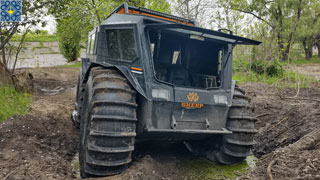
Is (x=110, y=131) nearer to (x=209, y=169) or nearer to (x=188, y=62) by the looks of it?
(x=209, y=169)

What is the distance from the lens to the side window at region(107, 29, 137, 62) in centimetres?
435

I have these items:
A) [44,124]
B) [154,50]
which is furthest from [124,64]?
[44,124]

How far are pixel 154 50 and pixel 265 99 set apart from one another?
559 cm

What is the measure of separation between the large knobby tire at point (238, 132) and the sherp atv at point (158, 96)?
0.6 inches

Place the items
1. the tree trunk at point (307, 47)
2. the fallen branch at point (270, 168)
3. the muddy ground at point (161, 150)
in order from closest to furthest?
the fallen branch at point (270, 168), the muddy ground at point (161, 150), the tree trunk at point (307, 47)

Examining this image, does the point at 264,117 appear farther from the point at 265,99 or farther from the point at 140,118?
the point at 140,118

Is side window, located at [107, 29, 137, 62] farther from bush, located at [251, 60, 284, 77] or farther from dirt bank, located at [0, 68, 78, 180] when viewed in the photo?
bush, located at [251, 60, 284, 77]

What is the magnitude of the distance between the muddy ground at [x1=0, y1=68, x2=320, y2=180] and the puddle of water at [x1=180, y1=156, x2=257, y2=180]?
0.02 meters

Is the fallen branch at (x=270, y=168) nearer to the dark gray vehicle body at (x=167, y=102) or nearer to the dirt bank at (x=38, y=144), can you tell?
the dark gray vehicle body at (x=167, y=102)

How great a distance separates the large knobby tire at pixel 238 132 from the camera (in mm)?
4727

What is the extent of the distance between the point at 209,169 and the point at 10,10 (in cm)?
634

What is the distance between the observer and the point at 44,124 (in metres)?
6.31

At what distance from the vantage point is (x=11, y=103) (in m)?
7.07

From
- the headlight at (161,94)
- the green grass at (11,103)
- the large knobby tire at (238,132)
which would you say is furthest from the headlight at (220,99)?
the green grass at (11,103)
